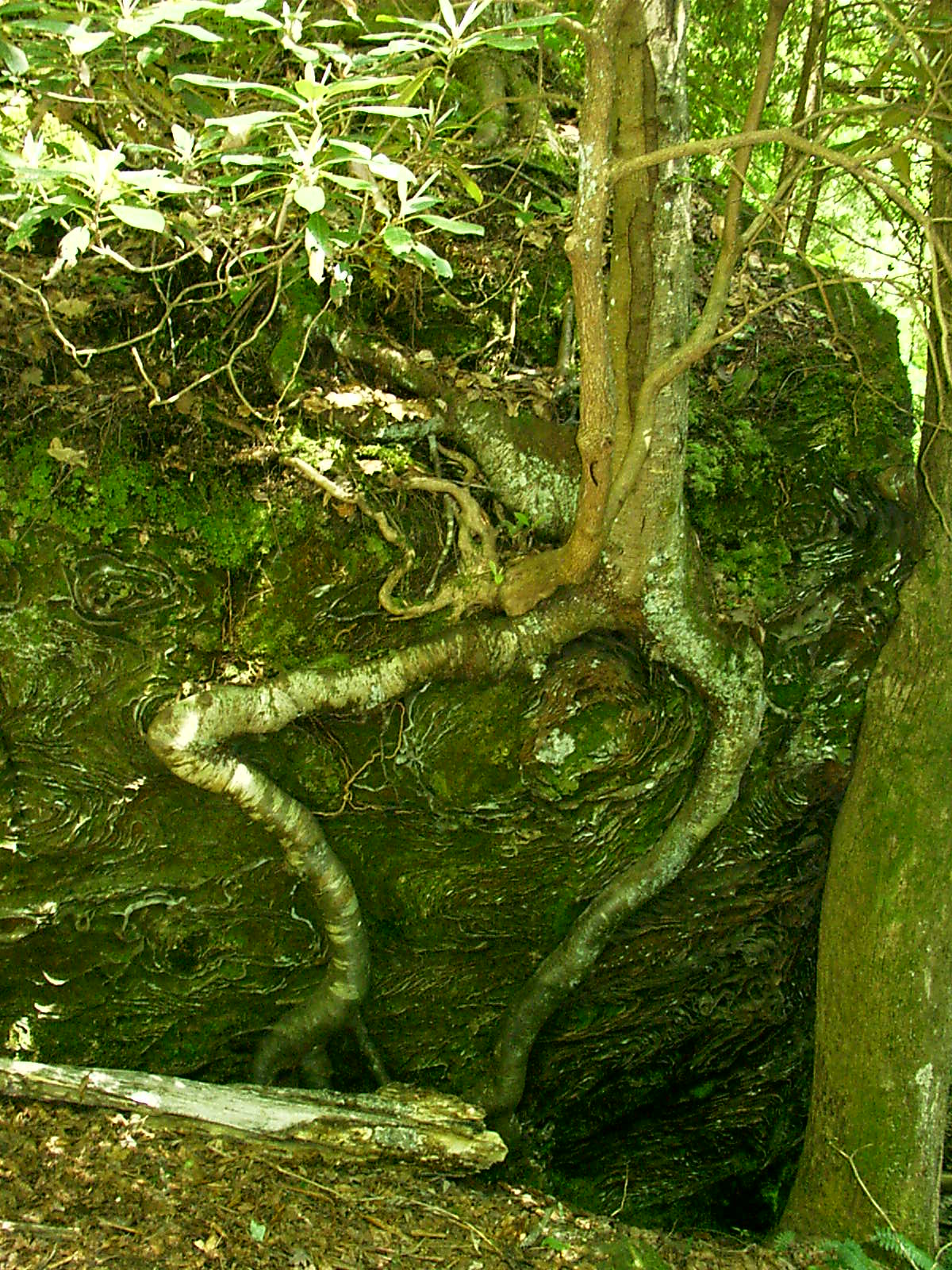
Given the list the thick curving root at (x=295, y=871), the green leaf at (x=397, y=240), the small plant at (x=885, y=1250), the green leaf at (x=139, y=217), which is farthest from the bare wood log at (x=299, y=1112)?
the green leaf at (x=397, y=240)

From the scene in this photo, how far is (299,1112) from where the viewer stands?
3.51 meters

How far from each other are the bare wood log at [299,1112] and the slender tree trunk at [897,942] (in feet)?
4.19

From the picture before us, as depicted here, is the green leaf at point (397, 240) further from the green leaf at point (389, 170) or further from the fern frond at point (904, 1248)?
the fern frond at point (904, 1248)

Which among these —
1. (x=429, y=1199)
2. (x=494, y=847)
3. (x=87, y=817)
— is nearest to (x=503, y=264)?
(x=494, y=847)

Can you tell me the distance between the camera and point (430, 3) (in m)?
4.55

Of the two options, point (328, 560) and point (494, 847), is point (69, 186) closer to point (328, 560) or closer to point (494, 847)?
point (328, 560)

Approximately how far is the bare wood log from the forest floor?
0.16 ft

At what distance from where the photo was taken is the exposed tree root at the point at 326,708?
3506mm

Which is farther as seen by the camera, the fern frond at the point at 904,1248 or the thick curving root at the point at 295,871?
the thick curving root at the point at 295,871

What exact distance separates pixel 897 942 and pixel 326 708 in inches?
88.9

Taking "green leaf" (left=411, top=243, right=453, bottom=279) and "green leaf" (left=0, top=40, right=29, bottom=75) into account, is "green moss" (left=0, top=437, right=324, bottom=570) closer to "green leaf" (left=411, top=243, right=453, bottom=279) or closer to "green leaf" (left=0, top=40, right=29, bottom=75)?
"green leaf" (left=411, top=243, right=453, bottom=279)

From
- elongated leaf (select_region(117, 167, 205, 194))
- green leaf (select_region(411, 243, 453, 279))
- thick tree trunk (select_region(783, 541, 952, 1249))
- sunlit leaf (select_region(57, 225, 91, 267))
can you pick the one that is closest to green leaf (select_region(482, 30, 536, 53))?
green leaf (select_region(411, 243, 453, 279))

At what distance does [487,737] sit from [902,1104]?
199 cm

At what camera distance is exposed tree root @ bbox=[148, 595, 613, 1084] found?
3506 millimetres
